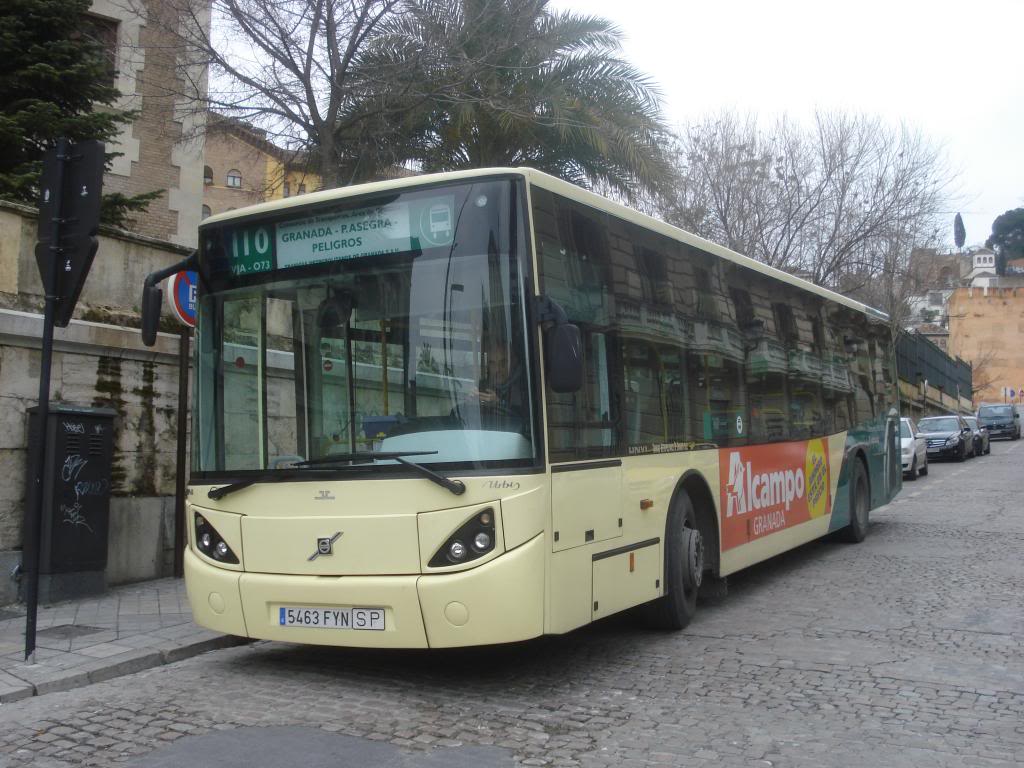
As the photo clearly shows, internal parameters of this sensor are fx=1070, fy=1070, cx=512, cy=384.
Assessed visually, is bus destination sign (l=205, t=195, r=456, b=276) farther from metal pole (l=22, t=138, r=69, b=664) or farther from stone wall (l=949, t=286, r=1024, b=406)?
stone wall (l=949, t=286, r=1024, b=406)

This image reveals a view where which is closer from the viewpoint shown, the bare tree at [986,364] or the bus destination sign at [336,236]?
the bus destination sign at [336,236]

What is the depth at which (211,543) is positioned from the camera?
646cm

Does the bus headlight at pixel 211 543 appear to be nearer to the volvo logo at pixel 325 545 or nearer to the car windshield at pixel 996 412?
the volvo logo at pixel 325 545

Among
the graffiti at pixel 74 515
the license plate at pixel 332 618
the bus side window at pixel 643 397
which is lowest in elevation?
the license plate at pixel 332 618

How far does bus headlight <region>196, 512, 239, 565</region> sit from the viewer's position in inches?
249

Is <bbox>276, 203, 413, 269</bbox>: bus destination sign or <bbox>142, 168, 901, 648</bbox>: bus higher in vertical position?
<bbox>276, 203, 413, 269</bbox>: bus destination sign

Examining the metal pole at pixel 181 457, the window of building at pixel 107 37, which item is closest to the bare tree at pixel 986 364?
the window of building at pixel 107 37

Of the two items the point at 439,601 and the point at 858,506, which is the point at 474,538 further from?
the point at 858,506

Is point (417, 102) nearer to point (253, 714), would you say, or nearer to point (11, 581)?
point (11, 581)

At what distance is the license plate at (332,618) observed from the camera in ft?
19.0

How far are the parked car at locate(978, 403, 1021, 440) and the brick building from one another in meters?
41.5

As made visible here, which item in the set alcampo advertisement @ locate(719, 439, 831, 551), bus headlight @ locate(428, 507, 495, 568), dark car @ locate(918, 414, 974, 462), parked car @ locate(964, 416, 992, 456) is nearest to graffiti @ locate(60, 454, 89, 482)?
bus headlight @ locate(428, 507, 495, 568)

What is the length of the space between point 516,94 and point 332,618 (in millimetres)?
10974

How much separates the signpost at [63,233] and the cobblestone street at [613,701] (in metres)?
1.63
